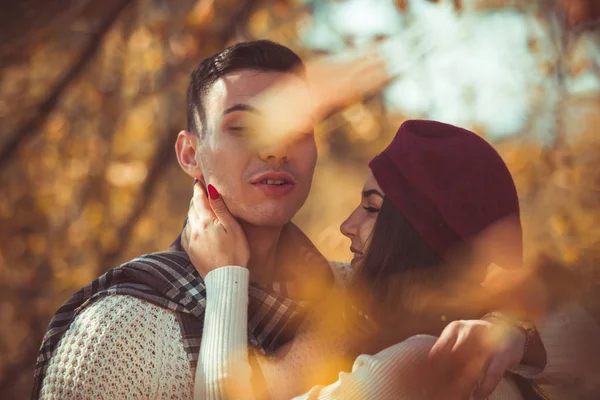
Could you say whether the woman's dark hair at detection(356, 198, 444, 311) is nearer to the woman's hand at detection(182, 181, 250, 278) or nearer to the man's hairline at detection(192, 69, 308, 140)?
the woman's hand at detection(182, 181, 250, 278)

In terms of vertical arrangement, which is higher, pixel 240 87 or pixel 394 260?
pixel 240 87

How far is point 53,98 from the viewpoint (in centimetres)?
400

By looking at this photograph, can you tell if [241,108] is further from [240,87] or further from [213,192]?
[213,192]

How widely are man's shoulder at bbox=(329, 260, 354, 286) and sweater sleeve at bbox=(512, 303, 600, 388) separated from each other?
0.66 meters

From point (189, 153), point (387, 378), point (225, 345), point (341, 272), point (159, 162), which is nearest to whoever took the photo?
point (387, 378)

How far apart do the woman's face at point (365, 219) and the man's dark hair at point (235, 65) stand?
17.9 inches

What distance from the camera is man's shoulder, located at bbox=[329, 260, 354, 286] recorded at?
2738mm

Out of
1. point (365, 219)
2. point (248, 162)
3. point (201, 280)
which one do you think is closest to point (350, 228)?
point (365, 219)

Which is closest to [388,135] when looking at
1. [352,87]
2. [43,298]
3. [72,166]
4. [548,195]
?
[352,87]

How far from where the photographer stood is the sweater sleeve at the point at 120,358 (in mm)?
2090

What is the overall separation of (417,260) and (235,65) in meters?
0.81

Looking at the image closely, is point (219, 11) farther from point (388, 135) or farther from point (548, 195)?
point (548, 195)

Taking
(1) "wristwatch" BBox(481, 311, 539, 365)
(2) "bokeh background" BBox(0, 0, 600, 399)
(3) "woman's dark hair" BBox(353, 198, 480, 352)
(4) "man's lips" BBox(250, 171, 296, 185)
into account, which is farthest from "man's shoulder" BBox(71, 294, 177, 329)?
(2) "bokeh background" BBox(0, 0, 600, 399)

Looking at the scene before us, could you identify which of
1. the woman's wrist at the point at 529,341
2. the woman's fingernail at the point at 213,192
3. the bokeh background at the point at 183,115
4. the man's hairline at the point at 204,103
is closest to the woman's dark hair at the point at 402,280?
the woman's wrist at the point at 529,341
